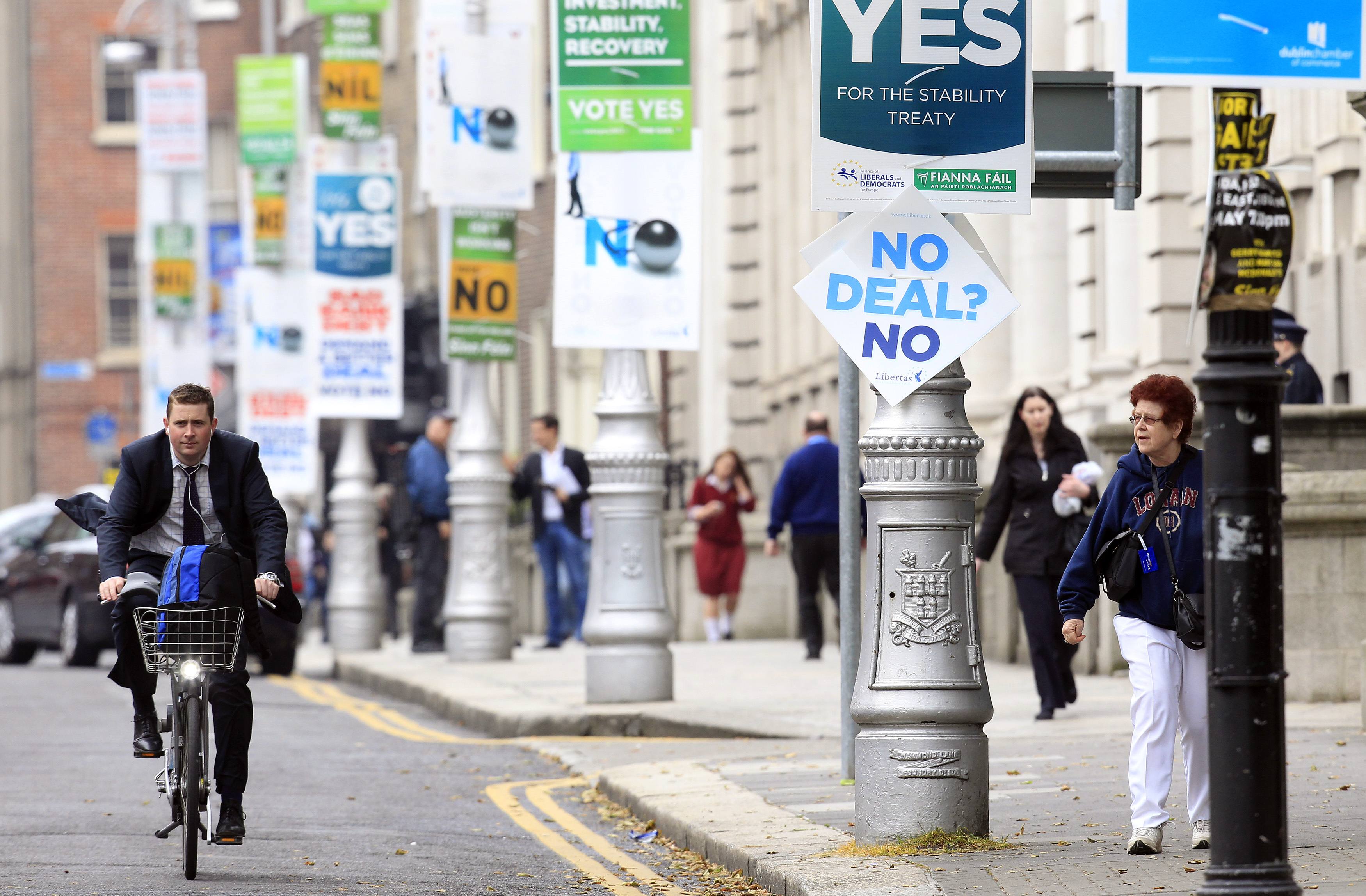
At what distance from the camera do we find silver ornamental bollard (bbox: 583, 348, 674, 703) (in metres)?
14.8

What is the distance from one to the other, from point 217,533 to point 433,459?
1344 cm

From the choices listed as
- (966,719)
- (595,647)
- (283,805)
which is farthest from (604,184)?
(966,719)

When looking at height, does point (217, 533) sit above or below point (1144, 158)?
below

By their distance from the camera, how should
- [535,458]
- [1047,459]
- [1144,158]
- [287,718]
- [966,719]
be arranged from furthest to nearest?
[535,458] → [1144,158] → [287,718] → [1047,459] → [966,719]

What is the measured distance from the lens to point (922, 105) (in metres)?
8.26

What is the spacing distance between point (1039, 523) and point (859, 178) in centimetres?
546

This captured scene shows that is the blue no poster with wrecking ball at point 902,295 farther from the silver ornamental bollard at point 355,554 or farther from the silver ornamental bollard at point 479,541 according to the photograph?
the silver ornamental bollard at point 355,554

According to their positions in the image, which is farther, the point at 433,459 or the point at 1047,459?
the point at 433,459

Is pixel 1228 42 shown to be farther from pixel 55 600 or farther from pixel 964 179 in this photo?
pixel 55 600

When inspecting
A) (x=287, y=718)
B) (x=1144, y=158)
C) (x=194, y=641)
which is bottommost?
(x=287, y=718)

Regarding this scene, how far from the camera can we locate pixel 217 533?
8938 mm

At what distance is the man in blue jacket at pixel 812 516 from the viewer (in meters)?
19.6

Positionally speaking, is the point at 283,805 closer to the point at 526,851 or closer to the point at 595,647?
the point at 526,851

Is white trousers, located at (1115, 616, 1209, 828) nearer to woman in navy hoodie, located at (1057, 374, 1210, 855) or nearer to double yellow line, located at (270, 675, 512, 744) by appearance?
woman in navy hoodie, located at (1057, 374, 1210, 855)
